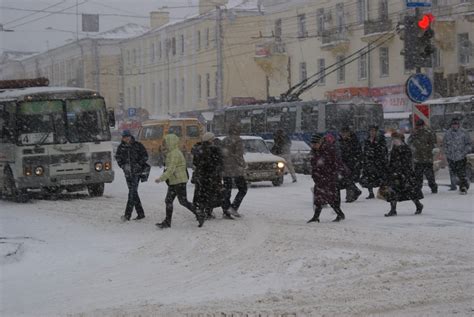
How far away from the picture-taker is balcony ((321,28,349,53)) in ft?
162

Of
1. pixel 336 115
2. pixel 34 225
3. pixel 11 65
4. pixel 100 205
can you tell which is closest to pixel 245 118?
pixel 336 115

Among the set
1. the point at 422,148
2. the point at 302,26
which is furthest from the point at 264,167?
the point at 302,26

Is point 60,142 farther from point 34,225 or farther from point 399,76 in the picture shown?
point 399,76

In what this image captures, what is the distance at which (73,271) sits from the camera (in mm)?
11000

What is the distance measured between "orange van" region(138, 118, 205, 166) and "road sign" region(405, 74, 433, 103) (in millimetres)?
18183

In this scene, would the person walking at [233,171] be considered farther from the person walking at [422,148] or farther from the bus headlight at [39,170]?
the bus headlight at [39,170]

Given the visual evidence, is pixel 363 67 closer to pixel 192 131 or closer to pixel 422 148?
pixel 192 131

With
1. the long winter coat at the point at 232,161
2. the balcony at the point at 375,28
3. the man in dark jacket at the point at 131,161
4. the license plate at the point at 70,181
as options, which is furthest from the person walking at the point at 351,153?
the balcony at the point at 375,28

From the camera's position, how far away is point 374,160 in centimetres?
1861

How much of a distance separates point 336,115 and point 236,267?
24.9m

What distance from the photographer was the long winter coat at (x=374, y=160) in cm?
1852

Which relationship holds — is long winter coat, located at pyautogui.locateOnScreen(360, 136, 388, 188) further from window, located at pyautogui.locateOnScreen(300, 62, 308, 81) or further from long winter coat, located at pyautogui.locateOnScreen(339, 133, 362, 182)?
window, located at pyautogui.locateOnScreen(300, 62, 308, 81)

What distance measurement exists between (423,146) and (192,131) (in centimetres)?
2030

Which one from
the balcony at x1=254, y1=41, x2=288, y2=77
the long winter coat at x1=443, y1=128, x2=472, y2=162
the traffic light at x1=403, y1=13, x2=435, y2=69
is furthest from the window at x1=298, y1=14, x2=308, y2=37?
the long winter coat at x1=443, y1=128, x2=472, y2=162
